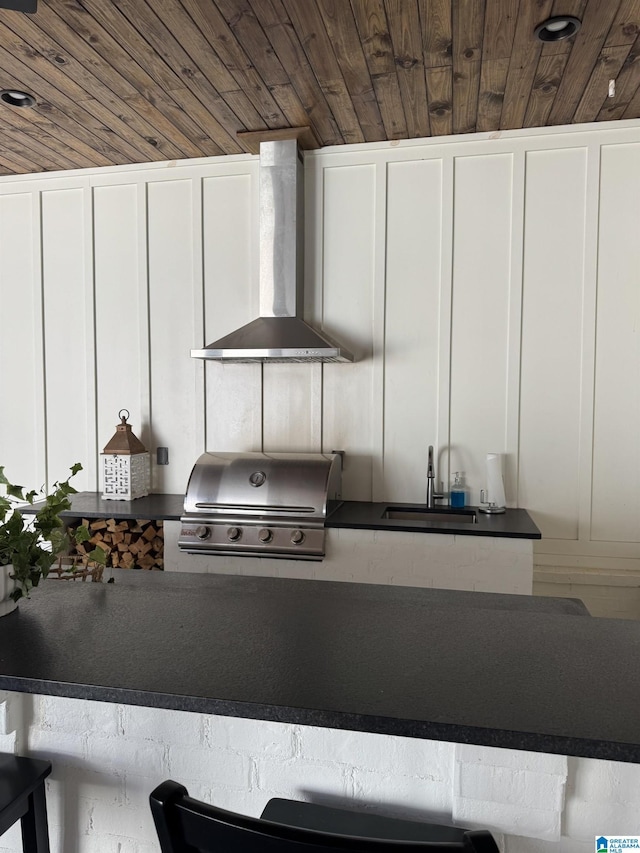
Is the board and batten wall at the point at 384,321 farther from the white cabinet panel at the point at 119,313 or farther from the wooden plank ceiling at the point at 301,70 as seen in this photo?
the wooden plank ceiling at the point at 301,70

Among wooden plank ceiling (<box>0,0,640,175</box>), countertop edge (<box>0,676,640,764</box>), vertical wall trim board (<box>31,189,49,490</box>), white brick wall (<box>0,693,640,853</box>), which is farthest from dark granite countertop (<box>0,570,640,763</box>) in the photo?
vertical wall trim board (<box>31,189,49,490</box>)


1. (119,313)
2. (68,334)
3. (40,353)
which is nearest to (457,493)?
(119,313)

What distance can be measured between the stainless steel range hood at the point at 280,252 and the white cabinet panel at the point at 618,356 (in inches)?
49.3

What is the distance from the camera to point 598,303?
9.53ft

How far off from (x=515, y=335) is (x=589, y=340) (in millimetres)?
345

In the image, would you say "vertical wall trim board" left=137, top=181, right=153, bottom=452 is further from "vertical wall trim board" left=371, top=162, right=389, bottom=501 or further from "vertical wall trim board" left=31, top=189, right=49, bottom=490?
"vertical wall trim board" left=371, top=162, right=389, bottom=501

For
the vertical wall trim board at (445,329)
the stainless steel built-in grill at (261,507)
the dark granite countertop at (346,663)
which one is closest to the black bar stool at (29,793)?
the dark granite countertop at (346,663)

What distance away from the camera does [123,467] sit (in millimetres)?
3188

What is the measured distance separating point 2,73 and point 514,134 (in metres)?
2.27

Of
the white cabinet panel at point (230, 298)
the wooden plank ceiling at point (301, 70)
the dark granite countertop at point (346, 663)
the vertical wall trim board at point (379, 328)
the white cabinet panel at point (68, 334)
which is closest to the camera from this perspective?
the dark granite countertop at point (346, 663)

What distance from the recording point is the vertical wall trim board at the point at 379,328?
3105 mm

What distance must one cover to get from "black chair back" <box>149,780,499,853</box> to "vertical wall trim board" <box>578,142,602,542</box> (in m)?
2.59

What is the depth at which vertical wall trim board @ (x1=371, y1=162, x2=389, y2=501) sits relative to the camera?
3105 millimetres

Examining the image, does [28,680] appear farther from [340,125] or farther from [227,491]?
→ [340,125]
